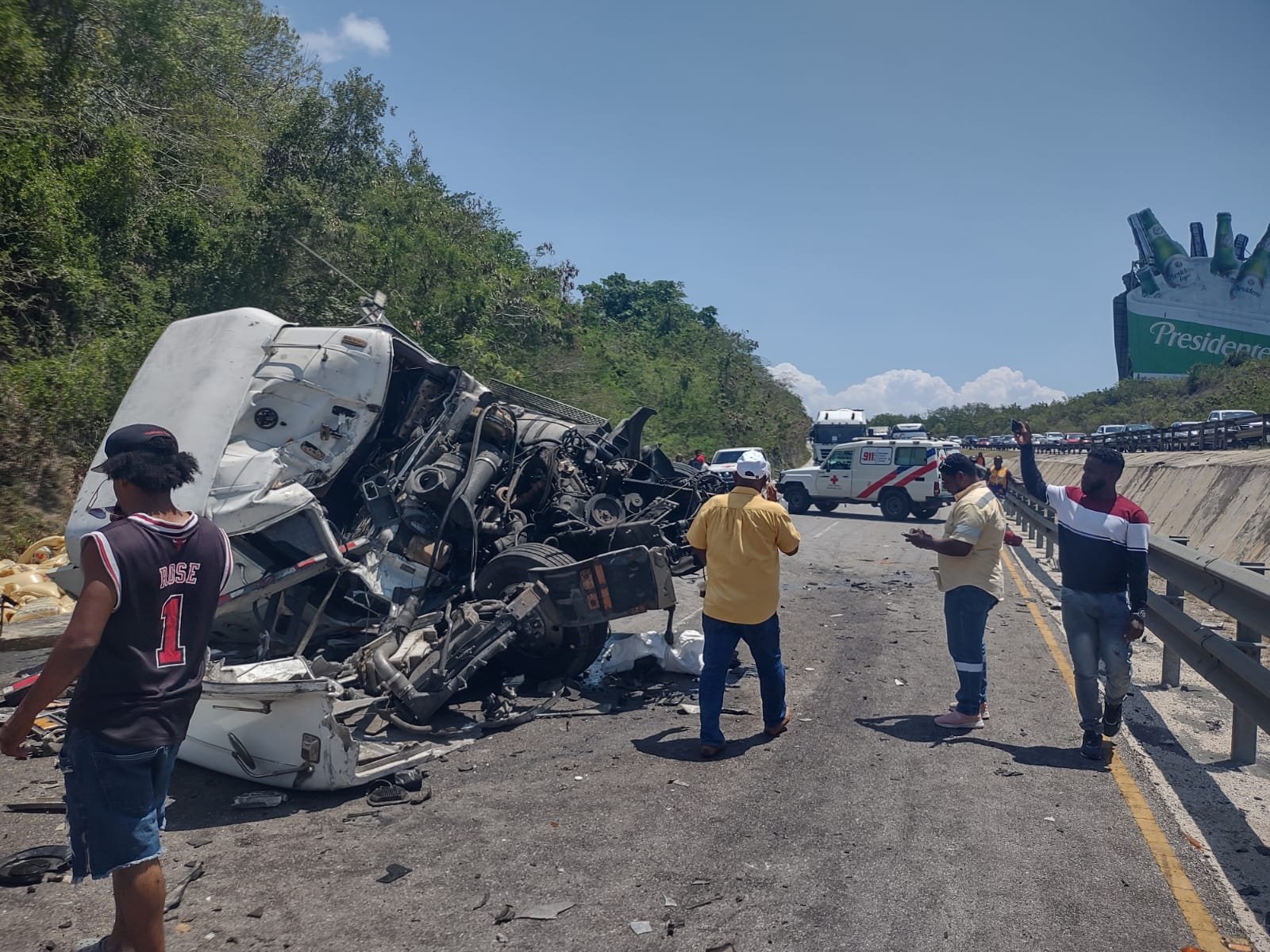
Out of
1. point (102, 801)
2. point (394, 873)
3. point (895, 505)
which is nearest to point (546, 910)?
point (394, 873)

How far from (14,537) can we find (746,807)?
10.9 m

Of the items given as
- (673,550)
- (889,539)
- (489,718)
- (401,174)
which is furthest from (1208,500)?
(401,174)

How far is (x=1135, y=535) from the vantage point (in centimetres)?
565

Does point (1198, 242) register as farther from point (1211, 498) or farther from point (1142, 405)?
point (1211, 498)

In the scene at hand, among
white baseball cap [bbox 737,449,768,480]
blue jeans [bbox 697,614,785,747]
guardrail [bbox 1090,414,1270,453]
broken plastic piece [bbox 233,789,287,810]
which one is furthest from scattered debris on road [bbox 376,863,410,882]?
guardrail [bbox 1090,414,1270,453]

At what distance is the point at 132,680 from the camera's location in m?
3.01

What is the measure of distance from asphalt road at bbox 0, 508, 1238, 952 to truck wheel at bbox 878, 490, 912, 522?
18.0 m

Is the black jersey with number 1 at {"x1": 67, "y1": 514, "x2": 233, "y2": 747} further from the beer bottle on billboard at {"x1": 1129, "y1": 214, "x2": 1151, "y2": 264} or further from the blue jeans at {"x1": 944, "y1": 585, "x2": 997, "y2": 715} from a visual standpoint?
the beer bottle on billboard at {"x1": 1129, "y1": 214, "x2": 1151, "y2": 264}

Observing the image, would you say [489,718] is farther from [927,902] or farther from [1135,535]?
[1135,535]

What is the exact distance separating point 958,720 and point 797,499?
2068 cm

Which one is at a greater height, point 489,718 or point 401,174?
point 401,174

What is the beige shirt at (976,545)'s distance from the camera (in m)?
6.30

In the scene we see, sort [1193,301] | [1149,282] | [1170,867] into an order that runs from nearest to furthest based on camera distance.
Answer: [1170,867] < [1193,301] < [1149,282]

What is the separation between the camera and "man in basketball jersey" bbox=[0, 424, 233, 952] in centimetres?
293
